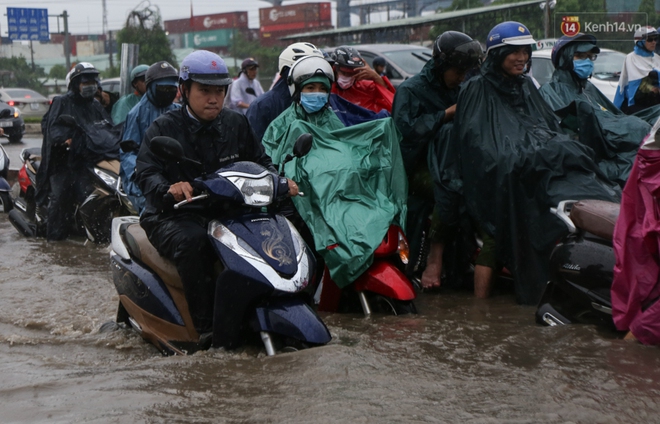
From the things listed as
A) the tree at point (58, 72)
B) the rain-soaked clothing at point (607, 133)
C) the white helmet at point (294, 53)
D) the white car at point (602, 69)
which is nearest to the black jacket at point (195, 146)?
the white helmet at point (294, 53)

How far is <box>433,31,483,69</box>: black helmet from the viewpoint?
593 centimetres

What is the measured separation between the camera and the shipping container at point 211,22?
9675cm

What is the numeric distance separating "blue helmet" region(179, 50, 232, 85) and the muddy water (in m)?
1.40

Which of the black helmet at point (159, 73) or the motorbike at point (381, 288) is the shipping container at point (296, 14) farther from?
the motorbike at point (381, 288)

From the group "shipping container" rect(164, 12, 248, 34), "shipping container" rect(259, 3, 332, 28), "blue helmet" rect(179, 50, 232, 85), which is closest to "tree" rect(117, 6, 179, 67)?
"blue helmet" rect(179, 50, 232, 85)

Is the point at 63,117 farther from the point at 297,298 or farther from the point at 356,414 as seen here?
the point at 356,414

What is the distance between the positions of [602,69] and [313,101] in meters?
8.36

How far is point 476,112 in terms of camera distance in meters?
5.62

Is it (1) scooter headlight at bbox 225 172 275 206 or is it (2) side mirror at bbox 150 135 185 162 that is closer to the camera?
(2) side mirror at bbox 150 135 185 162

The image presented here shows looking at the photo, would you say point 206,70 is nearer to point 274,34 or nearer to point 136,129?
point 136,129

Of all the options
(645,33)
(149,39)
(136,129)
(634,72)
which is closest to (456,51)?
(136,129)

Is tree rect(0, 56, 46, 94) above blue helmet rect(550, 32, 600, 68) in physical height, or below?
above

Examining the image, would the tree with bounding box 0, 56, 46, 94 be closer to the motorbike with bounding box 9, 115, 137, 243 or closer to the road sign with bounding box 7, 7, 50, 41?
the road sign with bounding box 7, 7, 50, 41

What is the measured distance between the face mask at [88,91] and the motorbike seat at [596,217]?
584cm
